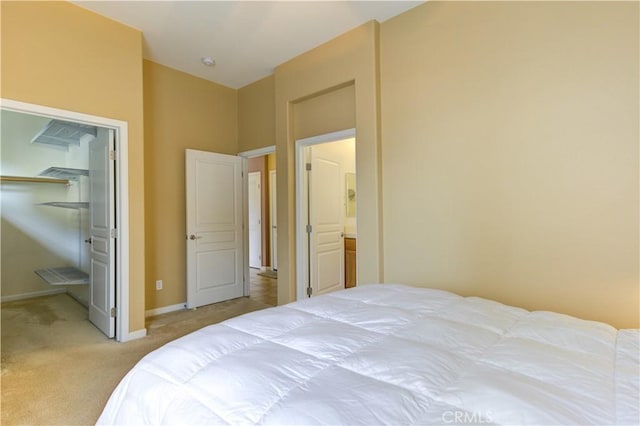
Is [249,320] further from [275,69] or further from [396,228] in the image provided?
[275,69]

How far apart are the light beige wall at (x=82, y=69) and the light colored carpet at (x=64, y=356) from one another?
38 centimetres

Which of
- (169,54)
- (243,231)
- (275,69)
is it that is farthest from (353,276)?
(169,54)

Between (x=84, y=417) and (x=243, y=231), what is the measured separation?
111 inches

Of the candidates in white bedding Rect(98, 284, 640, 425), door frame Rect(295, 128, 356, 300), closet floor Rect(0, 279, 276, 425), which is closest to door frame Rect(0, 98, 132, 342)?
closet floor Rect(0, 279, 276, 425)

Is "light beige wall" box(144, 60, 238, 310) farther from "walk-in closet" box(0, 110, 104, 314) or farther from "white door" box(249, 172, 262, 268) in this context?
"white door" box(249, 172, 262, 268)

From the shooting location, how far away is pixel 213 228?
4.14m

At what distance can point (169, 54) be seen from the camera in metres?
3.47

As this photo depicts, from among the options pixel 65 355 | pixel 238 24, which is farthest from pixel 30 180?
pixel 238 24

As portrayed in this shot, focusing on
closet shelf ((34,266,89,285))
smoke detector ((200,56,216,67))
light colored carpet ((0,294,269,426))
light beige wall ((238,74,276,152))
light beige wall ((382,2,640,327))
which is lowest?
light colored carpet ((0,294,269,426))

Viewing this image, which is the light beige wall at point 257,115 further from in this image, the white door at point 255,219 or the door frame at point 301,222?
the white door at point 255,219

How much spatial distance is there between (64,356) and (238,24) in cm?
321

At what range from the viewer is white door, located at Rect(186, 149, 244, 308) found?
12.9ft

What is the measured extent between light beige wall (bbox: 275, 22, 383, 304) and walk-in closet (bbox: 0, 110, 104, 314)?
2.65 m
